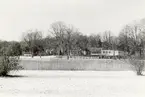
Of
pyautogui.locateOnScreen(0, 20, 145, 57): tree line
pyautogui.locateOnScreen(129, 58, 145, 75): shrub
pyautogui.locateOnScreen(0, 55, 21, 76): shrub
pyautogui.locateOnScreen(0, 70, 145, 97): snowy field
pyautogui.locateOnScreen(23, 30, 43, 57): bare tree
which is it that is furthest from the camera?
pyautogui.locateOnScreen(23, 30, 43, 57): bare tree

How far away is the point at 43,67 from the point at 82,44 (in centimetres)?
8534

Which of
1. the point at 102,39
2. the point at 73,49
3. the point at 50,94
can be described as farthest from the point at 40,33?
the point at 50,94

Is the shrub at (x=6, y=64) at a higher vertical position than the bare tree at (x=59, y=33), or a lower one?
lower

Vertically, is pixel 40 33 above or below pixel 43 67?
above

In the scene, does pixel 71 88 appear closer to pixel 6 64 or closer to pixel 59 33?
pixel 6 64

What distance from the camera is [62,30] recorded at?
108500 mm

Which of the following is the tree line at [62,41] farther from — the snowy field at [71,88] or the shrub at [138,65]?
the snowy field at [71,88]

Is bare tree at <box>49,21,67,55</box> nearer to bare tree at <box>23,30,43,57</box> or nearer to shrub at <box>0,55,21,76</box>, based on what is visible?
bare tree at <box>23,30,43,57</box>

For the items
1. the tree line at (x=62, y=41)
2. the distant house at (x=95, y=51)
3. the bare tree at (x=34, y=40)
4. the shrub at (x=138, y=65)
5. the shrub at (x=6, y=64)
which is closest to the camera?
the shrub at (x=6, y=64)

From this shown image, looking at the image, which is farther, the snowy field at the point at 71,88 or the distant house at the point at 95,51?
the distant house at the point at 95,51

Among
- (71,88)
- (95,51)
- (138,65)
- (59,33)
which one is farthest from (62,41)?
(71,88)

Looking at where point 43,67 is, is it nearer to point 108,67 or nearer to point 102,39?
point 108,67

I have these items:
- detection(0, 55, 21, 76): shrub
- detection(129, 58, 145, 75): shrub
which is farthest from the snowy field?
detection(129, 58, 145, 75): shrub

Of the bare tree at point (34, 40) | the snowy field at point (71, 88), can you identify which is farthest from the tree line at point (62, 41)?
the snowy field at point (71, 88)
